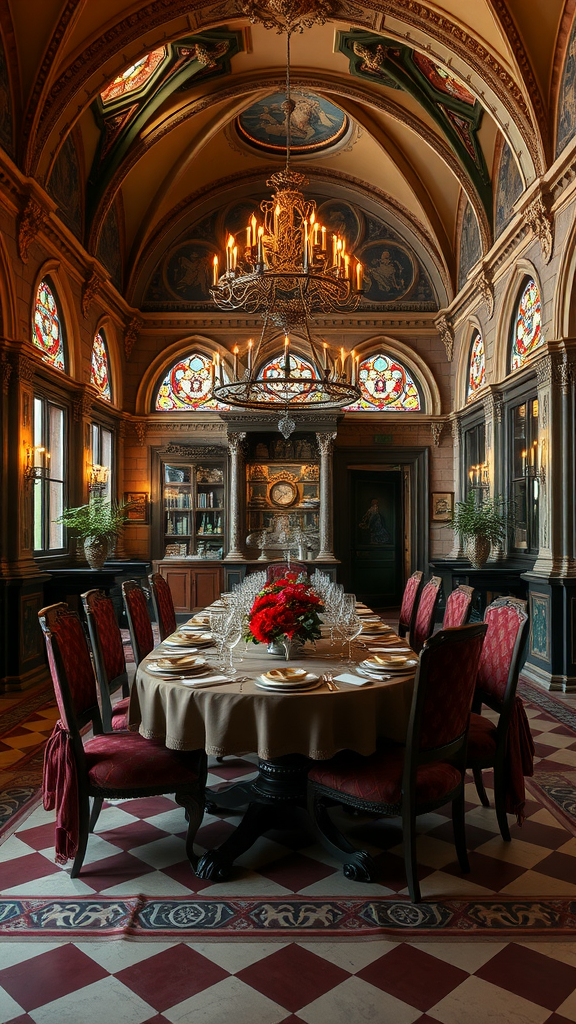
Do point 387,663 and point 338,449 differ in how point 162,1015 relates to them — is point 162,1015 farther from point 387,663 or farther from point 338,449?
point 338,449

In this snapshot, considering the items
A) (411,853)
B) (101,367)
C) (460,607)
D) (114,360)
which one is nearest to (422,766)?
(411,853)

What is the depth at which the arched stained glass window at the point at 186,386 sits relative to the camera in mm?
11906

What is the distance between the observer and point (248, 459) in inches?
463

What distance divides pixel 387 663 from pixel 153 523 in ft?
28.2

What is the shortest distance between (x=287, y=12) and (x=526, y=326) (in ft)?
14.0

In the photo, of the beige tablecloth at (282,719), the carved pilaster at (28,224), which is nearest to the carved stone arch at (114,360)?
the carved pilaster at (28,224)

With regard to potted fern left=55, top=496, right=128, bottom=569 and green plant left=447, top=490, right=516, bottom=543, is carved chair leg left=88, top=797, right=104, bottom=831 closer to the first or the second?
potted fern left=55, top=496, right=128, bottom=569

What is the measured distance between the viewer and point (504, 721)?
3.48 meters

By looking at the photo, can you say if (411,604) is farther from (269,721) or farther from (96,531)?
(96,531)

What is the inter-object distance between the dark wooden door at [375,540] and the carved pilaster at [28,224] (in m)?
6.53

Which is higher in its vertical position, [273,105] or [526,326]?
[273,105]

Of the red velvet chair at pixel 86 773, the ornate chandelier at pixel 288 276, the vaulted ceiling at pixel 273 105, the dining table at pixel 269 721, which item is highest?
the vaulted ceiling at pixel 273 105

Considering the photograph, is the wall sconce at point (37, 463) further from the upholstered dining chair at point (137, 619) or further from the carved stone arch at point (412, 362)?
the carved stone arch at point (412, 362)

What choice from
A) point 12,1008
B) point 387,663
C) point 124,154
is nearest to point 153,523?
point 124,154
